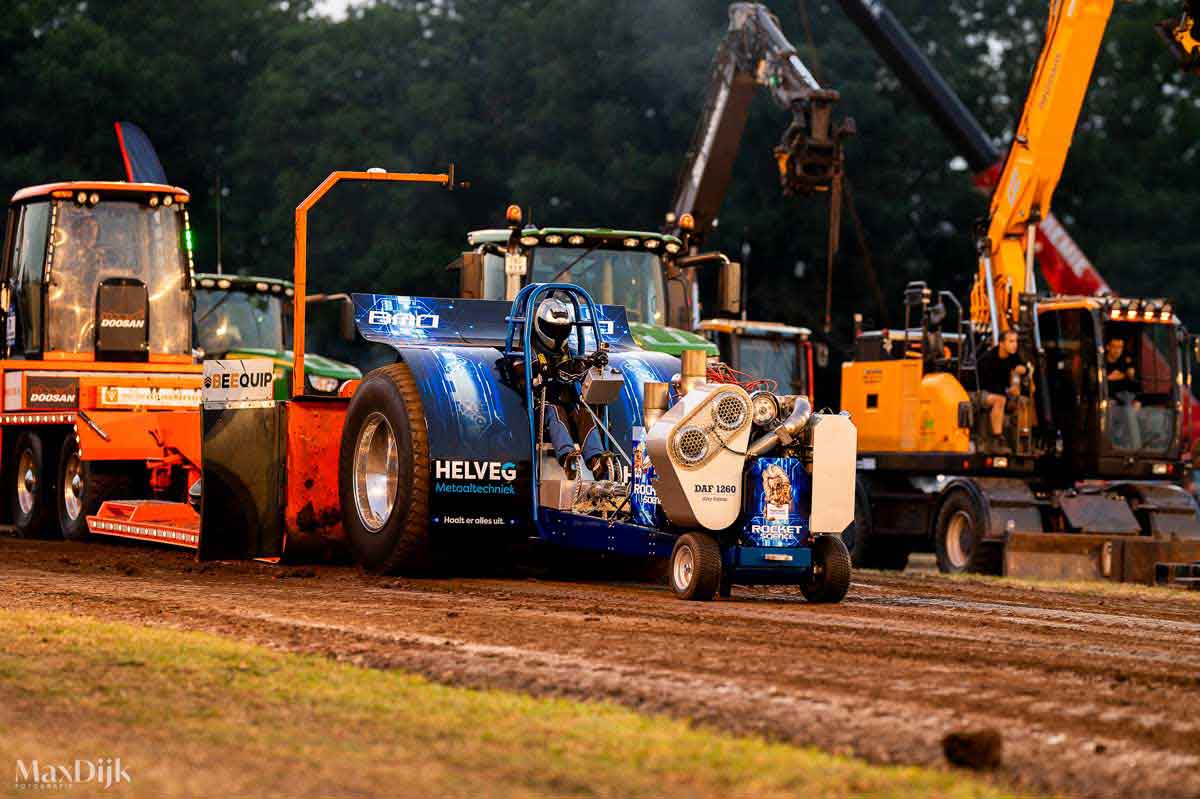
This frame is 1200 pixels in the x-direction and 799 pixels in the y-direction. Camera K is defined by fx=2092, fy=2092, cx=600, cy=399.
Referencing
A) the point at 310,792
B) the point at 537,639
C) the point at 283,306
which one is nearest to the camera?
the point at 310,792

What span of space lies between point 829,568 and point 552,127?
33.4m

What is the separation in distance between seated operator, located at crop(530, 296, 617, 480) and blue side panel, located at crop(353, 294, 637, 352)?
532 millimetres

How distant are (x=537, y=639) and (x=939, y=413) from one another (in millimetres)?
12886

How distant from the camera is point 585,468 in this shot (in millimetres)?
13500

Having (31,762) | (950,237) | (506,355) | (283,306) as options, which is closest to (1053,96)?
(506,355)

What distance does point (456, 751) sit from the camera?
660 centimetres

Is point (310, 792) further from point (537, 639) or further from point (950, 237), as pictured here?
point (950, 237)

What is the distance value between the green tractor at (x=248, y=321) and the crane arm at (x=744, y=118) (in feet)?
18.7

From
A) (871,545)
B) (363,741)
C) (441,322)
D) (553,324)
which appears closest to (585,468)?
(553,324)

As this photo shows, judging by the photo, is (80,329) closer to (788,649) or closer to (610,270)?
(610,270)

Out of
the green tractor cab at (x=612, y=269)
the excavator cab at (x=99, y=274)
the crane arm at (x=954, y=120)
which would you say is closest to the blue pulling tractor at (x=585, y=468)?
the green tractor cab at (x=612, y=269)

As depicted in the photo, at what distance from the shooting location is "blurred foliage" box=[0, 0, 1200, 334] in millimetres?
43000

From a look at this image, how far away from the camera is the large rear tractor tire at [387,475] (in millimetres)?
13648

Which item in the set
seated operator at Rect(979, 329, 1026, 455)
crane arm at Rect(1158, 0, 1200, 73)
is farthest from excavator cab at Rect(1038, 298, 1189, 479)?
crane arm at Rect(1158, 0, 1200, 73)
